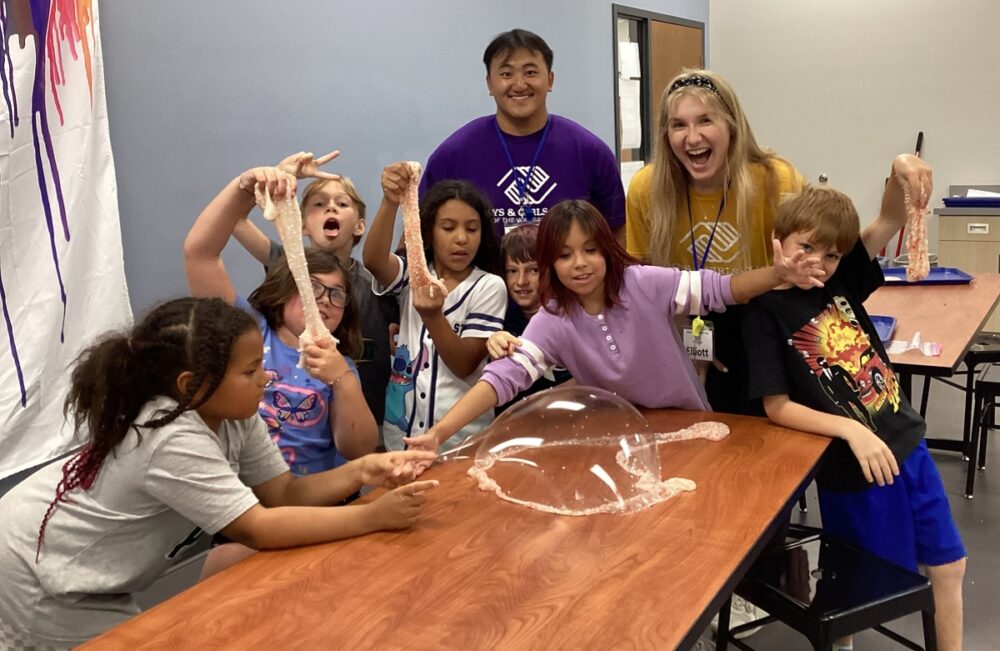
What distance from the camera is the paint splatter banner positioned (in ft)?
8.59

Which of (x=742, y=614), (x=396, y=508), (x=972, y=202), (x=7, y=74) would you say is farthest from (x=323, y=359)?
(x=972, y=202)

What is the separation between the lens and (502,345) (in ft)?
6.77

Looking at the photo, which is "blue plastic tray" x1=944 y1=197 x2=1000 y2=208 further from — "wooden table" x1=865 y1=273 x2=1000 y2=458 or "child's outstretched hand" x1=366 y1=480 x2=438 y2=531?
"child's outstretched hand" x1=366 y1=480 x2=438 y2=531

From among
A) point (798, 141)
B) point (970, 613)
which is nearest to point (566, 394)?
point (970, 613)

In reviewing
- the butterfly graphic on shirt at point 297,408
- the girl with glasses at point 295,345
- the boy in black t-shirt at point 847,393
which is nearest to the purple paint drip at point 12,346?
the girl with glasses at point 295,345

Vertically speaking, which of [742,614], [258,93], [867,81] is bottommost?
[742,614]

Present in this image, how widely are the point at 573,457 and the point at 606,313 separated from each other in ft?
1.70

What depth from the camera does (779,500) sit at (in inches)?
61.6

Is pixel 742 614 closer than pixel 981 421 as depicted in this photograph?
Yes

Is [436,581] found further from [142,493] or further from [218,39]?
[218,39]

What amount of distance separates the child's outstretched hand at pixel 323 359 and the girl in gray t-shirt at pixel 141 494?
0.57 ft

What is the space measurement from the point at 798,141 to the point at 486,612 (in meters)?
7.17

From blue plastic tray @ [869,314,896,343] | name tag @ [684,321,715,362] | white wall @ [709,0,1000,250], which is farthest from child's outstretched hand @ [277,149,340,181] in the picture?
white wall @ [709,0,1000,250]

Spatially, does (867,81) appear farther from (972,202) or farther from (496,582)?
(496,582)
